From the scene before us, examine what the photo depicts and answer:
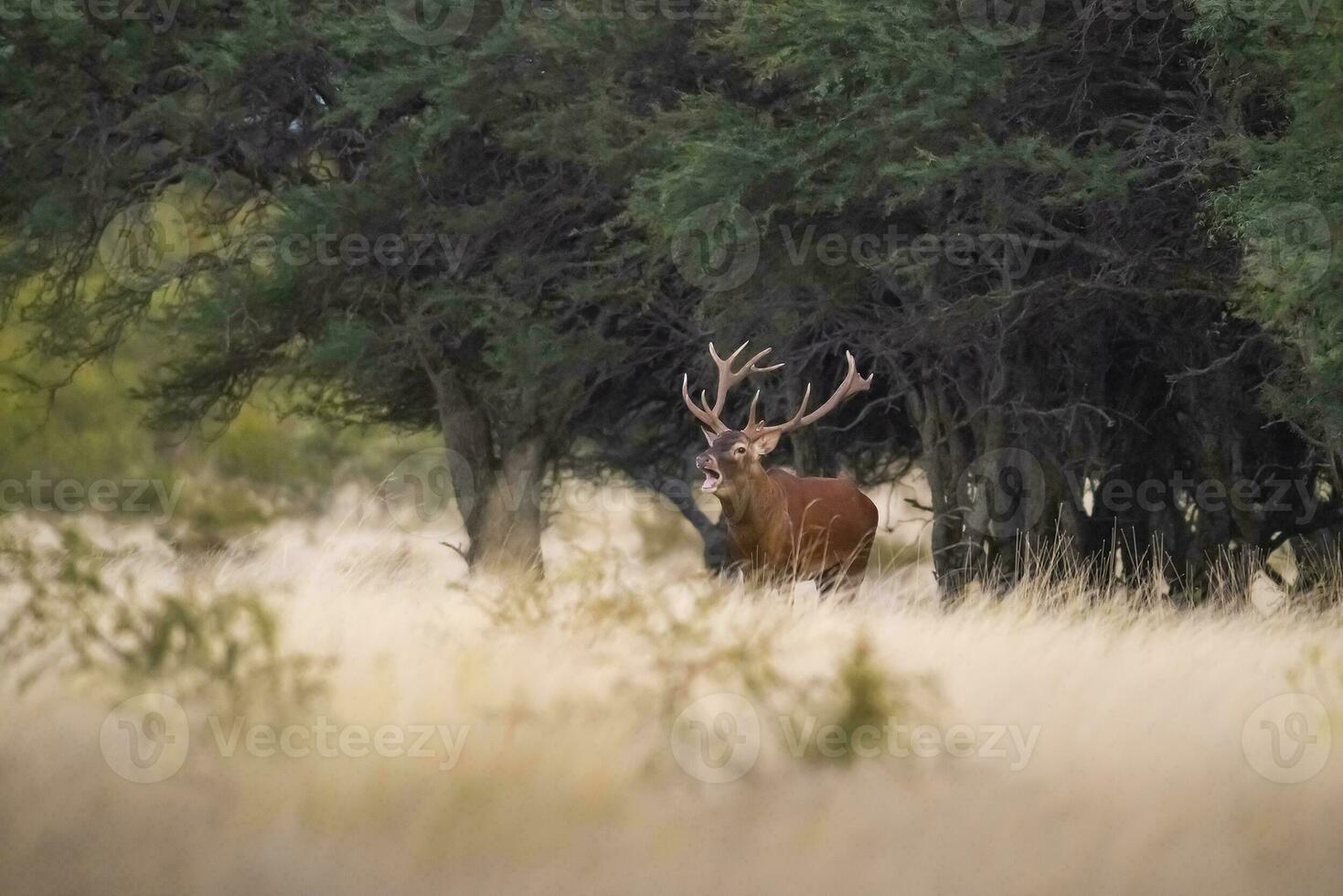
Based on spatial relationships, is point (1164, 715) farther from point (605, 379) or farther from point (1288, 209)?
point (605, 379)

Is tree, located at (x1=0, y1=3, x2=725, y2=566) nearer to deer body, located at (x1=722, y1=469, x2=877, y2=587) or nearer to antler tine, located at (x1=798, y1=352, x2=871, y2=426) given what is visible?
antler tine, located at (x1=798, y1=352, x2=871, y2=426)

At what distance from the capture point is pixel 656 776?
25.0ft

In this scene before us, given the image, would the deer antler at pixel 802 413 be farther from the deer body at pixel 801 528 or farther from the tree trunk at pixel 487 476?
the tree trunk at pixel 487 476

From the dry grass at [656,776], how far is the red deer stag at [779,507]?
147 inches

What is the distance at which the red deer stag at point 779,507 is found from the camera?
13570 mm

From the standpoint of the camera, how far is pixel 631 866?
7.13m

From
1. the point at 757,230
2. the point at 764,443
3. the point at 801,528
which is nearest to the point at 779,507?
the point at 801,528

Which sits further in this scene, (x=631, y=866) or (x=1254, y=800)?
(x=1254, y=800)

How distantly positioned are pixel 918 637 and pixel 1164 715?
6.81ft

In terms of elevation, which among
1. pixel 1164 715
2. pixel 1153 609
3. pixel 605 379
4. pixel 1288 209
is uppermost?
pixel 1288 209

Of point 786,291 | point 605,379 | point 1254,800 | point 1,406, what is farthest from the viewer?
point 1,406

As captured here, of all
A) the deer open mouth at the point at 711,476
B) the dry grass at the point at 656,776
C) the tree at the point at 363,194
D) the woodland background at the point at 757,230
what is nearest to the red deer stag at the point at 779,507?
the deer open mouth at the point at 711,476

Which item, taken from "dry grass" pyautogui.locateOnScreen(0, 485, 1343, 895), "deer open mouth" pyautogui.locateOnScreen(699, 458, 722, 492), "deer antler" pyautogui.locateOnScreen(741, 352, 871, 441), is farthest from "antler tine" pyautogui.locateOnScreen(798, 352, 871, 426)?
"dry grass" pyautogui.locateOnScreen(0, 485, 1343, 895)

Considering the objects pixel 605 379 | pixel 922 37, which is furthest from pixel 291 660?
pixel 605 379
